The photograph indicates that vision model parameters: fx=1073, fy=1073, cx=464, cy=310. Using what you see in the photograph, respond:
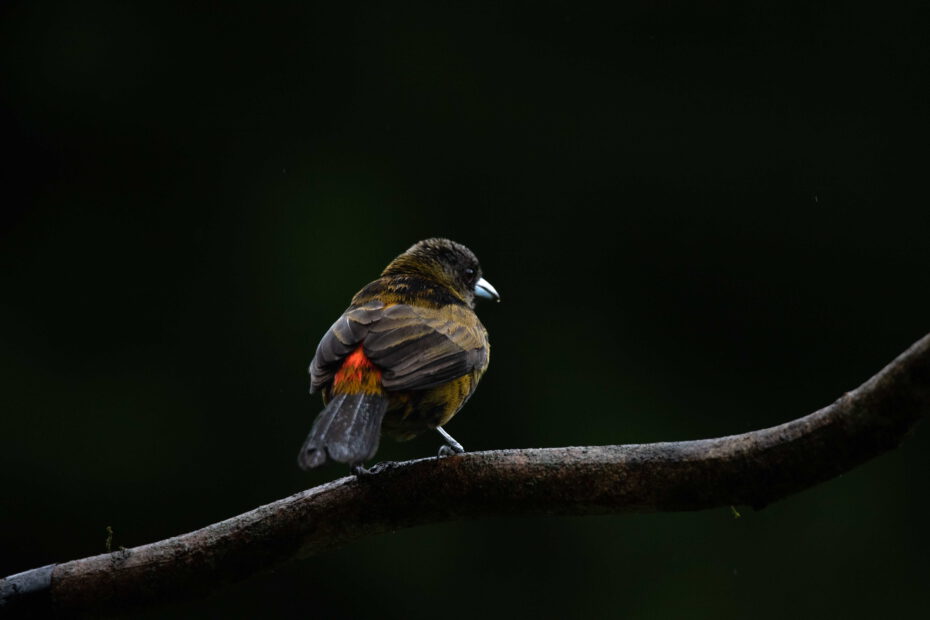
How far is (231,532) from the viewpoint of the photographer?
8.38 ft

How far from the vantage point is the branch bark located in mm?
2281

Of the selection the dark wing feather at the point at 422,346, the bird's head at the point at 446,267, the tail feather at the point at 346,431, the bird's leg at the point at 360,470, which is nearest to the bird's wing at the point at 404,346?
the dark wing feather at the point at 422,346

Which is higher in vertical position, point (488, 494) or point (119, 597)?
point (488, 494)

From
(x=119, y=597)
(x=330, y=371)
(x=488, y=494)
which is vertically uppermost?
(x=330, y=371)

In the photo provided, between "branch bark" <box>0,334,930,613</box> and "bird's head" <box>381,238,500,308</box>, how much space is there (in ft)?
4.93

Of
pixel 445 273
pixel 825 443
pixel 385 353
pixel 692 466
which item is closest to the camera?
pixel 825 443

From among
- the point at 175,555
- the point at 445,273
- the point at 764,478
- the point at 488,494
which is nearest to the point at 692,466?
the point at 764,478

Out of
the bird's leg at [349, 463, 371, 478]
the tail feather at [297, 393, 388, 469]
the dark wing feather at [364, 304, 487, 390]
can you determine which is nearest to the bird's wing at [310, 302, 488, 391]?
the dark wing feather at [364, 304, 487, 390]

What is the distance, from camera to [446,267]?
4.09 m

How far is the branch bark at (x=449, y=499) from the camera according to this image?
2.28 meters

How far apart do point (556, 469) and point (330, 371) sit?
33.1 inches

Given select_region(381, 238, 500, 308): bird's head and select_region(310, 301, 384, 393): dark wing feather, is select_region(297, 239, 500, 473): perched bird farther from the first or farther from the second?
select_region(381, 238, 500, 308): bird's head

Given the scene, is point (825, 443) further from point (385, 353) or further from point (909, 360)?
point (385, 353)

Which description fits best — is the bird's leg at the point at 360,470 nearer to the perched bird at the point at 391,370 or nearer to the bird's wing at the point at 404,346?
the perched bird at the point at 391,370
